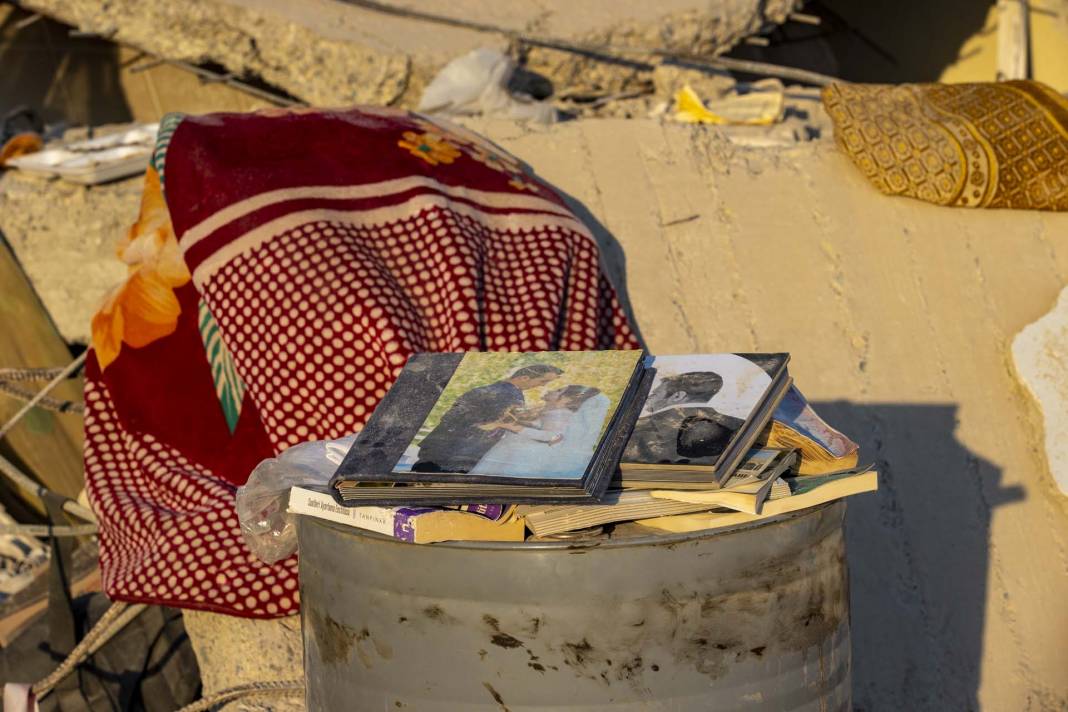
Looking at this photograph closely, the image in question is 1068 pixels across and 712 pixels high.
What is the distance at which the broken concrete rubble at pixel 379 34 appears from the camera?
4.75m

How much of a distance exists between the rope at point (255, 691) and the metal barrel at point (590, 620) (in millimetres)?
829

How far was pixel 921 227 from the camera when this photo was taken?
317 centimetres

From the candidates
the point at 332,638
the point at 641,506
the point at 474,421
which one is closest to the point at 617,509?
the point at 641,506

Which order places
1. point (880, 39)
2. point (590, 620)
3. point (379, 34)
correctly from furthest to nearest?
point (880, 39) → point (379, 34) → point (590, 620)

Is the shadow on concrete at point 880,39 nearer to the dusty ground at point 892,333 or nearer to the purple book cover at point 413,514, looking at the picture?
the dusty ground at point 892,333

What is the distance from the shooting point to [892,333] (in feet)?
9.75

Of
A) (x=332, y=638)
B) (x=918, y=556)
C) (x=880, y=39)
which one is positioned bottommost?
(x=880, y=39)

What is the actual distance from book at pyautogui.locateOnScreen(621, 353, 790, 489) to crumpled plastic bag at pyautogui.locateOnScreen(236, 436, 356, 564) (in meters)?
0.44

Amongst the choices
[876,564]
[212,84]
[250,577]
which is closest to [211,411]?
[250,577]

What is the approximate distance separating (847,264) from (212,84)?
366 cm

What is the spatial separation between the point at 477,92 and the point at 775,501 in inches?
116

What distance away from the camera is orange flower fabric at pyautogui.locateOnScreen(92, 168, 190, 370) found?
2.91 m

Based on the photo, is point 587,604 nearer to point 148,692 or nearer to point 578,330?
point 578,330

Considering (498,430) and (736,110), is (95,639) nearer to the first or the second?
(498,430)
